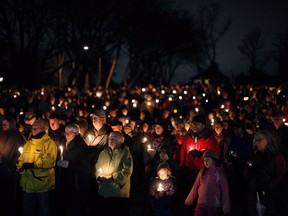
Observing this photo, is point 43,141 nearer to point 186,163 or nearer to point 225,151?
point 186,163

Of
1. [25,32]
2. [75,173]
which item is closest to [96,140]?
[75,173]

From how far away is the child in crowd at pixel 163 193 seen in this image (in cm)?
763

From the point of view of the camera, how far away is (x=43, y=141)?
7648mm

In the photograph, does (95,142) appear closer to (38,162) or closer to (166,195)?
(38,162)

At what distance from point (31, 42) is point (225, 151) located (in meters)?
23.9

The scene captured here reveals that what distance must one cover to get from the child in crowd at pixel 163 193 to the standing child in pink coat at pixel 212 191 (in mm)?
761

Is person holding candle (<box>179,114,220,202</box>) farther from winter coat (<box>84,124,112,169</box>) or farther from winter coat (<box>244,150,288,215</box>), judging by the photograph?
winter coat (<box>244,150,288,215</box>)

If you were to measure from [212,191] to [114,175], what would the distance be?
4.92 ft

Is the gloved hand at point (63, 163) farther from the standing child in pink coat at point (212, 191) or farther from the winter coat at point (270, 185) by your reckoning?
the winter coat at point (270, 185)

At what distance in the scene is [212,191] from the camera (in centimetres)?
683

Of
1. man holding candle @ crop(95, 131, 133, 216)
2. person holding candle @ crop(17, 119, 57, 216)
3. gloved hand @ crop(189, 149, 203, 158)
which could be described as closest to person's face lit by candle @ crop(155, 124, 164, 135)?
gloved hand @ crop(189, 149, 203, 158)

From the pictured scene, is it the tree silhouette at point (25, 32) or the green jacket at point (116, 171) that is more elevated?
the tree silhouette at point (25, 32)

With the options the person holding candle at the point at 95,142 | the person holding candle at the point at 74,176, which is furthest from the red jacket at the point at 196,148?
the person holding candle at the point at 74,176

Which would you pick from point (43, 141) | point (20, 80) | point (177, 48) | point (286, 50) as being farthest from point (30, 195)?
point (286, 50)
